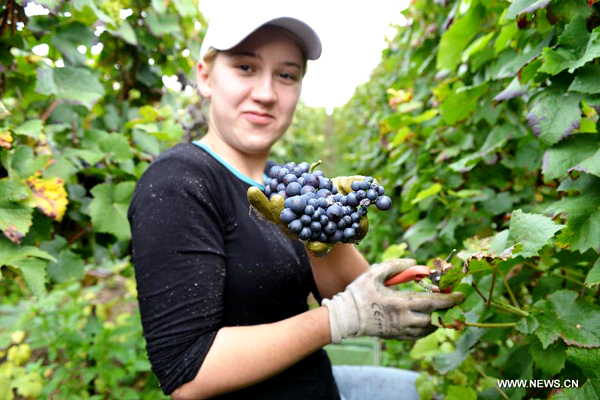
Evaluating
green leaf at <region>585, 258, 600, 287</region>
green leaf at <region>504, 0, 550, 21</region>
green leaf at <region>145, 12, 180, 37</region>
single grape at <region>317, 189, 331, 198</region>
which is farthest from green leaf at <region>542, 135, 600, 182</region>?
green leaf at <region>145, 12, 180, 37</region>

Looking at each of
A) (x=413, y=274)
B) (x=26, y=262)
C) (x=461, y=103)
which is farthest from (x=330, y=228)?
(x=461, y=103)

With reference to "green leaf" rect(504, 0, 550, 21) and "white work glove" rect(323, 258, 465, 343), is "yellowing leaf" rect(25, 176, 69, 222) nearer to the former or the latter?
"white work glove" rect(323, 258, 465, 343)

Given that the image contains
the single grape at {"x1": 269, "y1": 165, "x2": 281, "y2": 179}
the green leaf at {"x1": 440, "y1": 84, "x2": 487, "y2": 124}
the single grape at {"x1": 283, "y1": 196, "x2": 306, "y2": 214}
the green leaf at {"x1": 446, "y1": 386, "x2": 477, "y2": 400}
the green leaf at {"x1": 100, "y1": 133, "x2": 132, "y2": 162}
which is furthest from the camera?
the green leaf at {"x1": 100, "y1": 133, "x2": 132, "y2": 162}

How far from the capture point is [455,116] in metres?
1.89

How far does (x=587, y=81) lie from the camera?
3.48ft

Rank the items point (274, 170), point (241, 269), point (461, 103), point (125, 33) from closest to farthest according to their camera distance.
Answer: point (274, 170)
point (241, 269)
point (461, 103)
point (125, 33)

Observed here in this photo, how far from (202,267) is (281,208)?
0.41 m

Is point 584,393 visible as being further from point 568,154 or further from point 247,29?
point 247,29

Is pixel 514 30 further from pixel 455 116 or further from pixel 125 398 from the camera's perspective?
pixel 125 398

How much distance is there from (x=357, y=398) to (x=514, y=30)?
157 cm

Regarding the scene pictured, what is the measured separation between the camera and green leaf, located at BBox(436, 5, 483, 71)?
176 centimetres

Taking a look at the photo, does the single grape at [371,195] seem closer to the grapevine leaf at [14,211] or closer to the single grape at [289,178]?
the single grape at [289,178]

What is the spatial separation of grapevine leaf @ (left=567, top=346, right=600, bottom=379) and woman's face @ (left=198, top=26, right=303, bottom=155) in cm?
109

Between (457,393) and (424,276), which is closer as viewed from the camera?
(424,276)
